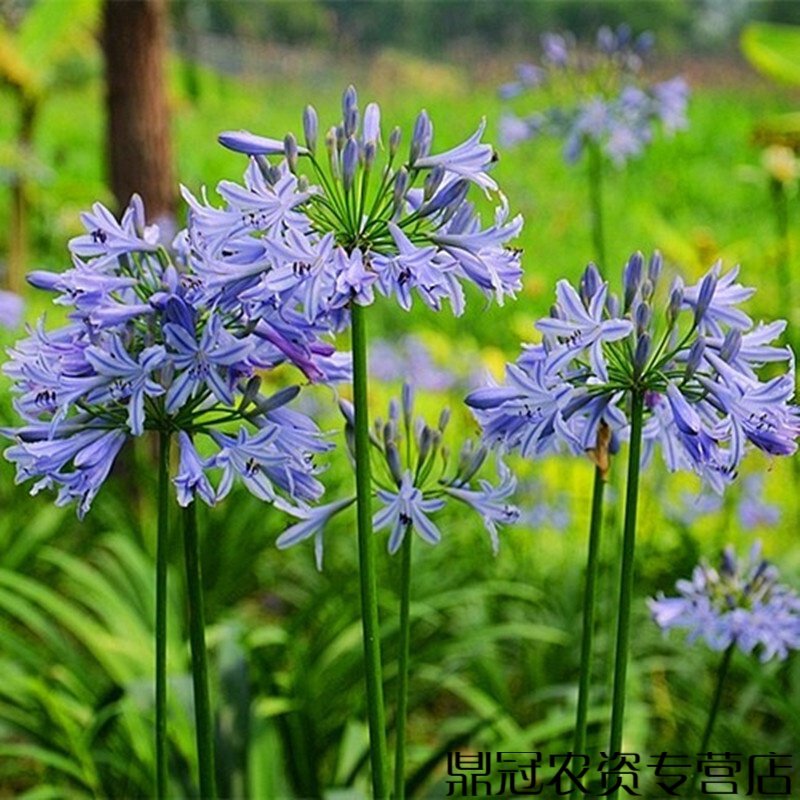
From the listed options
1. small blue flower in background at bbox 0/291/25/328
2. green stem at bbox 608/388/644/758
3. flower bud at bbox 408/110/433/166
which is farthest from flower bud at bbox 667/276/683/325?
small blue flower in background at bbox 0/291/25/328

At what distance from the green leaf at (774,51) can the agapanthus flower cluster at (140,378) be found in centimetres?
376

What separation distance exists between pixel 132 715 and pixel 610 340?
1952 mm

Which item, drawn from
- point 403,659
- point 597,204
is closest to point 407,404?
point 403,659

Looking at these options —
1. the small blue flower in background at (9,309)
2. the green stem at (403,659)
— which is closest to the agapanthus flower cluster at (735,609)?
the green stem at (403,659)

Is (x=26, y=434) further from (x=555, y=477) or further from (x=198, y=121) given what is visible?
(x=198, y=121)

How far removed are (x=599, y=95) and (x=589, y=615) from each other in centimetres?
222

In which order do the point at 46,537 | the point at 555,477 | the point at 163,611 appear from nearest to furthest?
the point at 163,611 → the point at 46,537 → the point at 555,477

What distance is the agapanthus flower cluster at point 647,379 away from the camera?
1.38m

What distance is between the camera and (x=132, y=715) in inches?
114

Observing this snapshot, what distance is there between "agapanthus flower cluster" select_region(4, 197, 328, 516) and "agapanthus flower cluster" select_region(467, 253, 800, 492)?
0.25 m

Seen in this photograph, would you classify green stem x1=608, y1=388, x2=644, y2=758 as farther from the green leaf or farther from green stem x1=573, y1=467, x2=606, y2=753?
the green leaf

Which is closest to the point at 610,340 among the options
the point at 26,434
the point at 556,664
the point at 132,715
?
the point at 26,434

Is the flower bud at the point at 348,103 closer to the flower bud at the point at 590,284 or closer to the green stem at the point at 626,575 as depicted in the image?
the flower bud at the point at 590,284

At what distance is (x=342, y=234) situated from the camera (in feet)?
4.41
